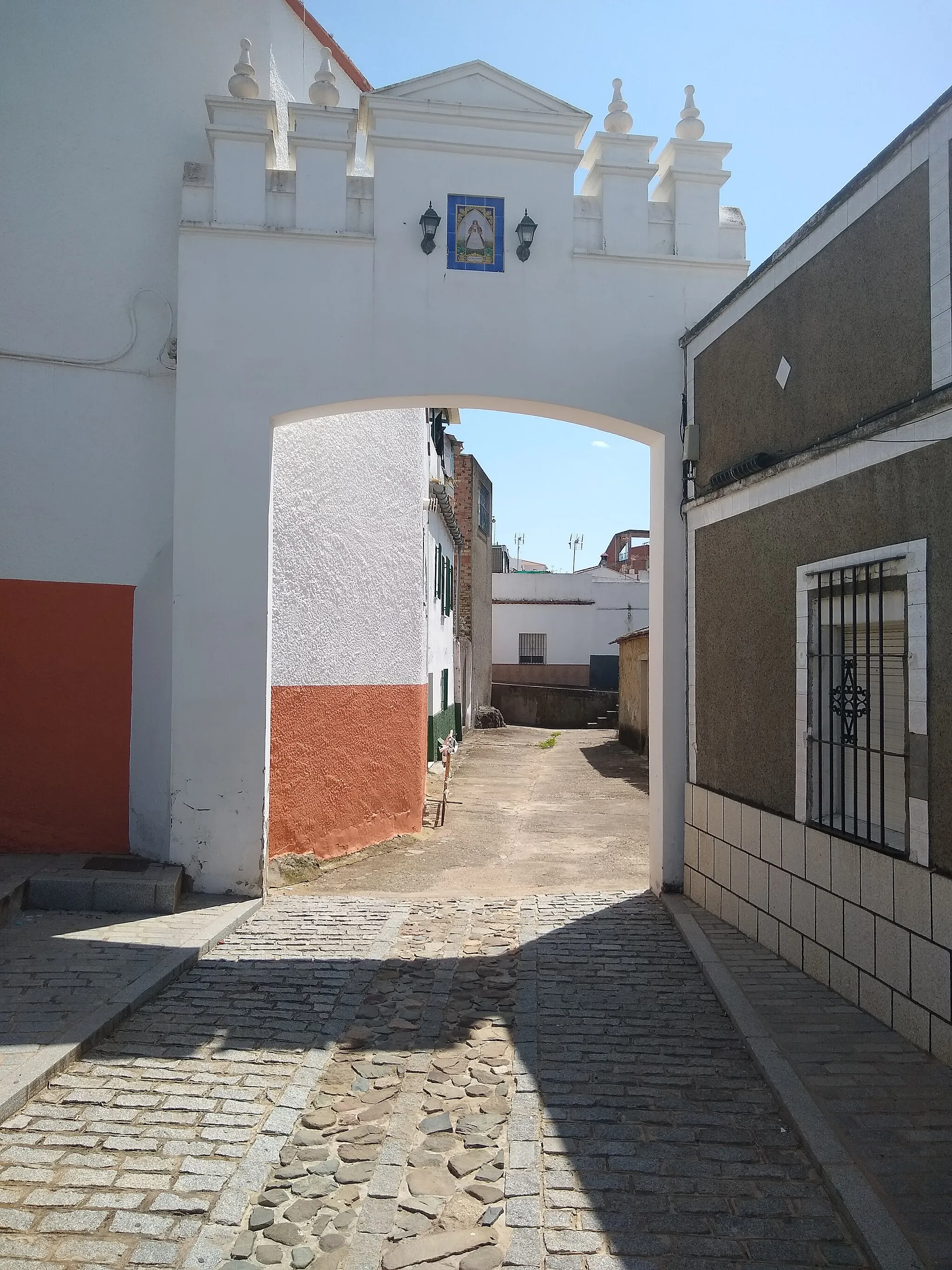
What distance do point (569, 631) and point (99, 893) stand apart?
34929 mm

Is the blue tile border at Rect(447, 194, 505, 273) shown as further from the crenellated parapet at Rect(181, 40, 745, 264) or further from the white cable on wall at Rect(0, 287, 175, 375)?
the white cable on wall at Rect(0, 287, 175, 375)

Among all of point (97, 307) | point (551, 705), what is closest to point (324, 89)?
point (97, 307)

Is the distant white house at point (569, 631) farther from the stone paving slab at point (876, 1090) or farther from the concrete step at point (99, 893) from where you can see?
the stone paving slab at point (876, 1090)

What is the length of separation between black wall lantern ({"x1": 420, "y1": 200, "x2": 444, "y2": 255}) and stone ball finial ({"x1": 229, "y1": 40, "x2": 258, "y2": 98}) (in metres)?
1.69

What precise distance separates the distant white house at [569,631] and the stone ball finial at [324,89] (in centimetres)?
3356

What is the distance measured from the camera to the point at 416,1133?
13.6 feet

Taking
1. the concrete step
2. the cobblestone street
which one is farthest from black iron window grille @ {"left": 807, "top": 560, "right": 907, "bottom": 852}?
the concrete step

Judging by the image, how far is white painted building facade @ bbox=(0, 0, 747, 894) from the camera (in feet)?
25.1

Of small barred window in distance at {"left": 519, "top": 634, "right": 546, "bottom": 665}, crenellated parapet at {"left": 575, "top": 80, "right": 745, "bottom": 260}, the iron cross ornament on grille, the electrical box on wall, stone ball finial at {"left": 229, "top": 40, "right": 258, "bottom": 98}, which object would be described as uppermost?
stone ball finial at {"left": 229, "top": 40, "right": 258, "bottom": 98}

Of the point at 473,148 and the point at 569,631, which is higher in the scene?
the point at 473,148

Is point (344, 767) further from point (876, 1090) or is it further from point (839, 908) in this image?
point (876, 1090)

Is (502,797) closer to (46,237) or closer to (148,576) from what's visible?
(148,576)

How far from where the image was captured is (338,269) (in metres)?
7.79

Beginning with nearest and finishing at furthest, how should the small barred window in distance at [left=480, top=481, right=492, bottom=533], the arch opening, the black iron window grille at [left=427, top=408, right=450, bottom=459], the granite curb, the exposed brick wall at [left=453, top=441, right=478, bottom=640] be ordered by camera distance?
the granite curb
the arch opening
the black iron window grille at [left=427, top=408, right=450, bottom=459]
the exposed brick wall at [left=453, top=441, right=478, bottom=640]
the small barred window in distance at [left=480, top=481, right=492, bottom=533]
